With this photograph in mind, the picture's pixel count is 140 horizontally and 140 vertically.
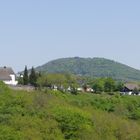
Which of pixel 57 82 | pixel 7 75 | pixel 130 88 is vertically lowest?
pixel 130 88

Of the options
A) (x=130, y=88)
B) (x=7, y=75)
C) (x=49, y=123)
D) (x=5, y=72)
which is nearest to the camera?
(x=49, y=123)

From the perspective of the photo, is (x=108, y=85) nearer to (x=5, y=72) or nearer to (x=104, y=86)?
(x=104, y=86)

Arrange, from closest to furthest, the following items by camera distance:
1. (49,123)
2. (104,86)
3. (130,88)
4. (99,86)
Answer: (49,123) < (99,86) < (104,86) < (130,88)

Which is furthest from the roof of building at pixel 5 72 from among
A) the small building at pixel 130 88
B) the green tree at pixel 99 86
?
the small building at pixel 130 88

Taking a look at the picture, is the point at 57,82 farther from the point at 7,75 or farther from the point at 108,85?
the point at 108,85

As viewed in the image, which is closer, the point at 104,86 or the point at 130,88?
the point at 104,86

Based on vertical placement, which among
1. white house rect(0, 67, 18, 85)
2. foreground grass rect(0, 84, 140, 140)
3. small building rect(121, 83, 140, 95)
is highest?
white house rect(0, 67, 18, 85)

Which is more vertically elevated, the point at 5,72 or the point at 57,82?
the point at 5,72

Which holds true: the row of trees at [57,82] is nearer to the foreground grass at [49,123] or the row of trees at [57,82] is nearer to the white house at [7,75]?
the white house at [7,75]

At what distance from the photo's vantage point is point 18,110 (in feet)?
115

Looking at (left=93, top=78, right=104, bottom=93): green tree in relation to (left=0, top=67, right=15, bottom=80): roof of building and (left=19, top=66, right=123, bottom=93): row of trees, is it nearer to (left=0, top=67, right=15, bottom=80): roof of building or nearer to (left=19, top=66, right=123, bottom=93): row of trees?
(left=19, top=66, right=123, bottom=93): row of trees

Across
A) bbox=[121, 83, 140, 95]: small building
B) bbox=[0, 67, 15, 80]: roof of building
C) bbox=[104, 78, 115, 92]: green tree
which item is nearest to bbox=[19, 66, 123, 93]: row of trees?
bbox=[104, 78, 115, 92]: green tree

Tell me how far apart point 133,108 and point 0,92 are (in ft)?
57.5

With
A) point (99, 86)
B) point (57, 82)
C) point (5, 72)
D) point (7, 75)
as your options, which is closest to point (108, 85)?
point (99, 86)
